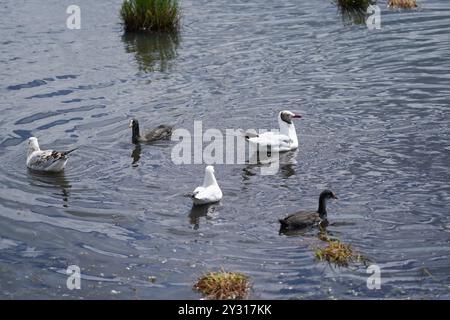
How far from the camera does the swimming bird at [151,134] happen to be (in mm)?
19516

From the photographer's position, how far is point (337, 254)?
43.8 feet

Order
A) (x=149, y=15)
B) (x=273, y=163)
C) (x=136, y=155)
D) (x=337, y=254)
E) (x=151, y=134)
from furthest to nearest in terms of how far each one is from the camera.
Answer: (x=149, y=15), (x=151, y=134), (x=136, y=155), (x=273, y=163), (x=337, y=254)

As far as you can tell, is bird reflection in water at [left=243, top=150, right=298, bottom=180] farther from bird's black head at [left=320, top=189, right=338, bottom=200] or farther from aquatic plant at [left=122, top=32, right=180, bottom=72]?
aquatic plant at [left=122, top=32, right=180, bottom=72]

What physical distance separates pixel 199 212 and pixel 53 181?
3507 mm

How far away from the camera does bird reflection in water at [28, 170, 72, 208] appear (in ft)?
55.7

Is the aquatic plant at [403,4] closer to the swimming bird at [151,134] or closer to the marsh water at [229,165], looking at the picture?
the marsh water at [229,165]

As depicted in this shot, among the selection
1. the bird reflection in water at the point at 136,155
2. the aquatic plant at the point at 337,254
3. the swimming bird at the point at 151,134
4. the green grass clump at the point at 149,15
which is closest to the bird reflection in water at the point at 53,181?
the bird reflection in water at the point at 136,155

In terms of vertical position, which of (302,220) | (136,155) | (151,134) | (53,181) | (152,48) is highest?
(152,48)

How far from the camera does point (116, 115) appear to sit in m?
21.3

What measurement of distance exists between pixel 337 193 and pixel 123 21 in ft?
50.6

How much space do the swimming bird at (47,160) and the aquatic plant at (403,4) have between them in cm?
1508

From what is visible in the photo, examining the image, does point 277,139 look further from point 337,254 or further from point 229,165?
point 337,254

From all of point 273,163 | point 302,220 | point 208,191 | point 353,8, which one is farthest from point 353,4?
point 302,220
